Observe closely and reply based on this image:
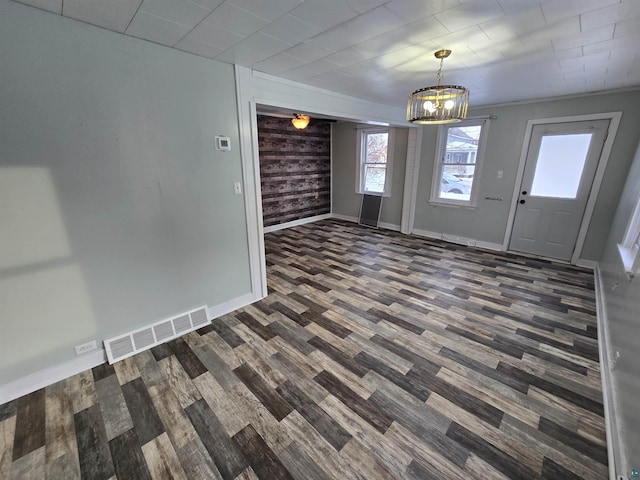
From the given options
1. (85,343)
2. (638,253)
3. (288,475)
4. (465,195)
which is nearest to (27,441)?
(85,343)

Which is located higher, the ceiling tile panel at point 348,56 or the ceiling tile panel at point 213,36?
the ceiling tile panel at point 348,56

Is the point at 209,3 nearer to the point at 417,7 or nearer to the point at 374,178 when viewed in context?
the point at 417,7

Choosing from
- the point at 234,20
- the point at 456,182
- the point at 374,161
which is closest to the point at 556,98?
the point at 456,182

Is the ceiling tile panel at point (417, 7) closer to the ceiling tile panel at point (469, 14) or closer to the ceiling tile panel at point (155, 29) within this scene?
the ceiling tile panel at point (469, 14)

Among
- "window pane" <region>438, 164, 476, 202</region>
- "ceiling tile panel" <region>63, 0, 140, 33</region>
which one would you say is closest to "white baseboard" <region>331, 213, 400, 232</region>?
"window pane" <region>438, 164, 476, 202</region>

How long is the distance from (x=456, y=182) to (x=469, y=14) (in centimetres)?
372

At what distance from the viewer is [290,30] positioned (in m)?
1.73

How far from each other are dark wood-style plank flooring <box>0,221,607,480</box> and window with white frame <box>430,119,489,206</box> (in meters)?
2.36

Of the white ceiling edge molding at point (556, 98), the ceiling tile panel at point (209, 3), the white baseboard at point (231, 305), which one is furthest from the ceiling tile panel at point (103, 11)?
the white ceiling edge molding at point (556, 98)

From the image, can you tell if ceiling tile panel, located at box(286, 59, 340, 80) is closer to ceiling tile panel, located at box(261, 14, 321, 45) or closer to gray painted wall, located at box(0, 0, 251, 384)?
ceiling tile panel, located at box(261, 14, 321, 45)

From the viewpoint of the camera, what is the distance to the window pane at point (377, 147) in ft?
19.0

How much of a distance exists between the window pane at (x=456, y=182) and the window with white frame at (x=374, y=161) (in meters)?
1.18

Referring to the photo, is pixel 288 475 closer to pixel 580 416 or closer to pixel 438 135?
pixel 580 416

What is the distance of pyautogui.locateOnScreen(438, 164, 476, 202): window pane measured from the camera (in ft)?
15.5
